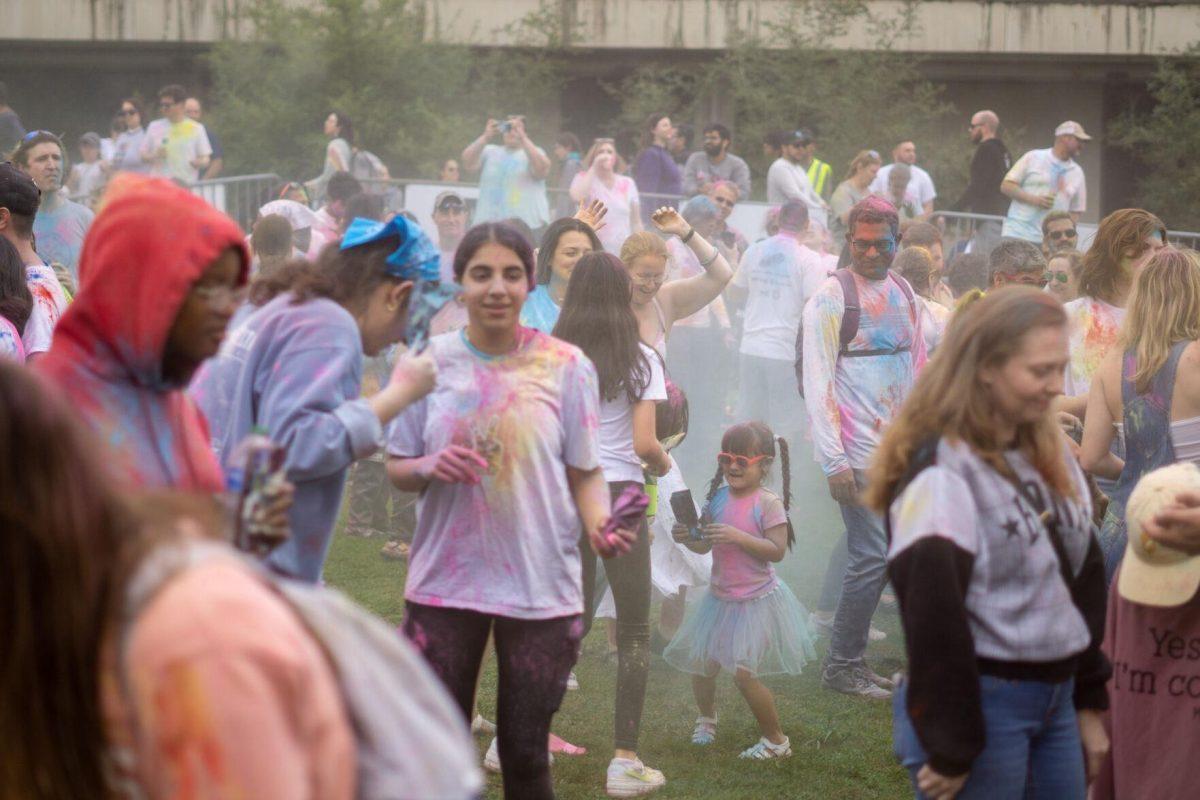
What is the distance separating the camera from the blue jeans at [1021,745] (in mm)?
3570

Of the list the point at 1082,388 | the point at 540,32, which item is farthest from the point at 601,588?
the point at 540,32

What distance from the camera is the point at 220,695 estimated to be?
6.06ft

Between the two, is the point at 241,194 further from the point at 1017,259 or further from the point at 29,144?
the point at 1017,259

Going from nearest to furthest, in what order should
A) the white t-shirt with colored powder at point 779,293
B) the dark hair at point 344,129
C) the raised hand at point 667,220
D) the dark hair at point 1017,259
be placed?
the raised hand at point 667,220 → the dark hair at point 1017,259 → the white t-shirt with colored powder at point 779,293 → the dark hair at point 344,129

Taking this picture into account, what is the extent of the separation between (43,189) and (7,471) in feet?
23.6

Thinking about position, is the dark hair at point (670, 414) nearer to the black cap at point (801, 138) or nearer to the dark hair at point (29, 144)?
the dark hair at point (29, 144)

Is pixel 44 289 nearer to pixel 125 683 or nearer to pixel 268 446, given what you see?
pixel 268 446

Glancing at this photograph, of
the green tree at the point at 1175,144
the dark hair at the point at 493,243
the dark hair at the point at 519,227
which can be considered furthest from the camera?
the green tree at the point at 1175,144

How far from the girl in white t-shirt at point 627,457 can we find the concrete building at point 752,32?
76.0 feet

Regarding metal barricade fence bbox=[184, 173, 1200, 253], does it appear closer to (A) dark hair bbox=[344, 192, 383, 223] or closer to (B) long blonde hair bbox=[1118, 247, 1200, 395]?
(A) dark hair bbox=[344, 192, 383, 223]

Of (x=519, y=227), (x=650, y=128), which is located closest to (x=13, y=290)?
(x=519, y=227)

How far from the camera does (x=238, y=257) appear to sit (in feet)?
9.20

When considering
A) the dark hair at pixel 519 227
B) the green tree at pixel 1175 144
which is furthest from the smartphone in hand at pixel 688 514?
the green tree at pixel 1175 144

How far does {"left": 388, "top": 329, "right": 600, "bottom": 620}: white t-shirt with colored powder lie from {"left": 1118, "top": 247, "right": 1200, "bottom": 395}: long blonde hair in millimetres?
2052
